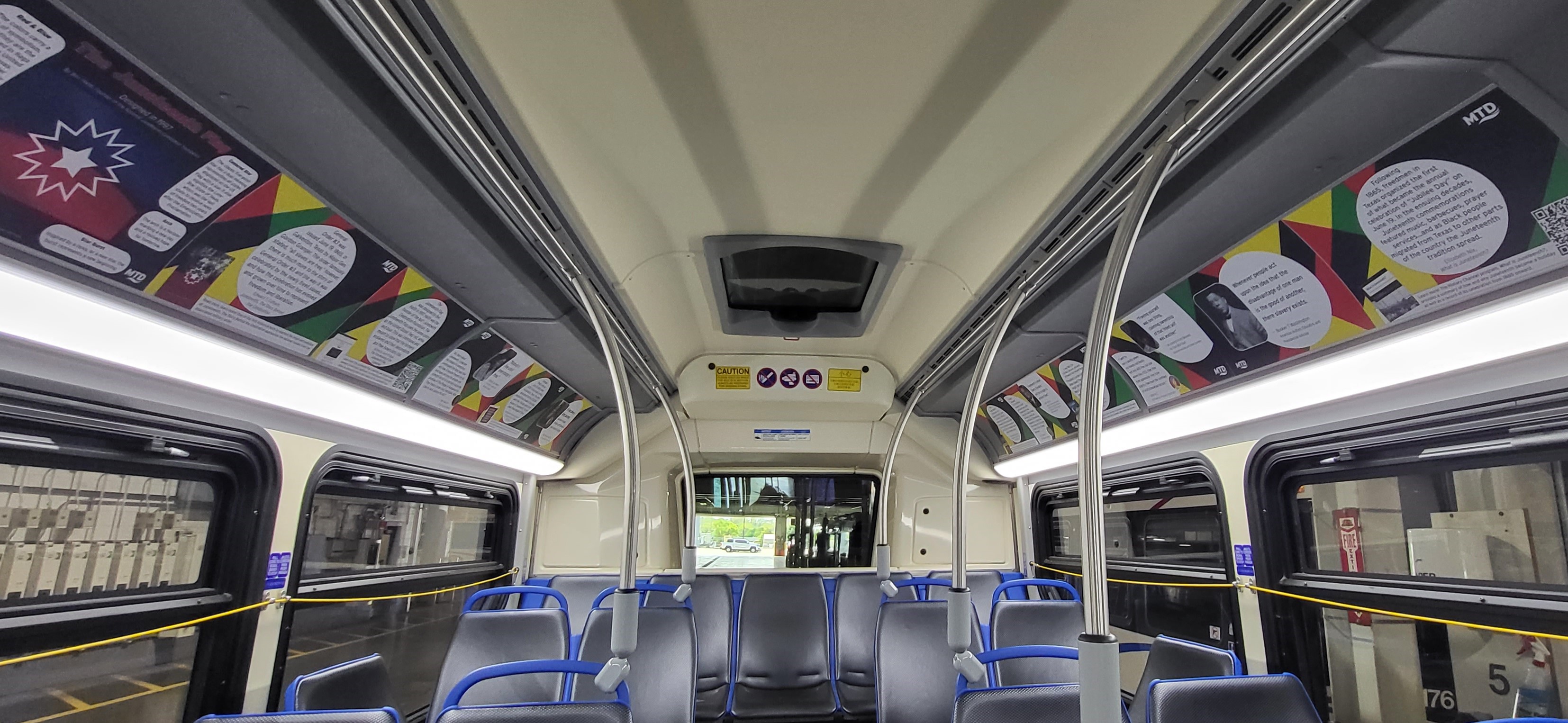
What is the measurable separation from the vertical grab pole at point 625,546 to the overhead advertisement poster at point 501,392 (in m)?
1.21

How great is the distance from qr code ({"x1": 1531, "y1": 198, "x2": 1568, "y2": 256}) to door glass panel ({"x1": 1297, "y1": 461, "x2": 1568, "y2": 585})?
0.90 meters

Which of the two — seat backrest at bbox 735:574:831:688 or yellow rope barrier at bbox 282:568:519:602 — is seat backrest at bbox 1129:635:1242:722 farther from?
yellow rope barrier at bbox 282:568:519:602

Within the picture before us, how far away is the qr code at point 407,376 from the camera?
128 inches

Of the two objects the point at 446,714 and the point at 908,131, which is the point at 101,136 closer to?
the point at 446,714

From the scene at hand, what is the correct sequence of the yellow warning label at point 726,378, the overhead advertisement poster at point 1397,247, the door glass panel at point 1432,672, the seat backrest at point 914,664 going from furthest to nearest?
1. the yellow warning label at point 726,378
2. the seat backrest at point 914,664
3. the door glass panel at point 1432,672
4. the overhead advertisement poster at point 1397,247

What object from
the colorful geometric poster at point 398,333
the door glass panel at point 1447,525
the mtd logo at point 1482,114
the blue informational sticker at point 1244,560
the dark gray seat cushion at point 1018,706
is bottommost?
the dark gray seat cushion at point 1018,706

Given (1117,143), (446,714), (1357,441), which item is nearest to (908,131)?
(1117,143)

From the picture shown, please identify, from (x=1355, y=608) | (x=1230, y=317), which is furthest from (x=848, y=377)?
(x=1355, y=608)

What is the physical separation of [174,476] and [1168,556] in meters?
4.76

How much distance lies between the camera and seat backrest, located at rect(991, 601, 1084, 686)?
150 inches

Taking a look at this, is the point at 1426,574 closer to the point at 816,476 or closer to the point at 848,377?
the point at 848,377

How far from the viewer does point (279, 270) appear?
2.23 metres

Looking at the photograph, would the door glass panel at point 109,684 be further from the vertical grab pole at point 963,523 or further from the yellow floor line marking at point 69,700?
the vertical grab pole at point 963,523

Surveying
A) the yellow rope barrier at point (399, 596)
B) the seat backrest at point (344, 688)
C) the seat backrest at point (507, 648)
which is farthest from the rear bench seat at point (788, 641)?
the seat backrest at point (344, 688)
